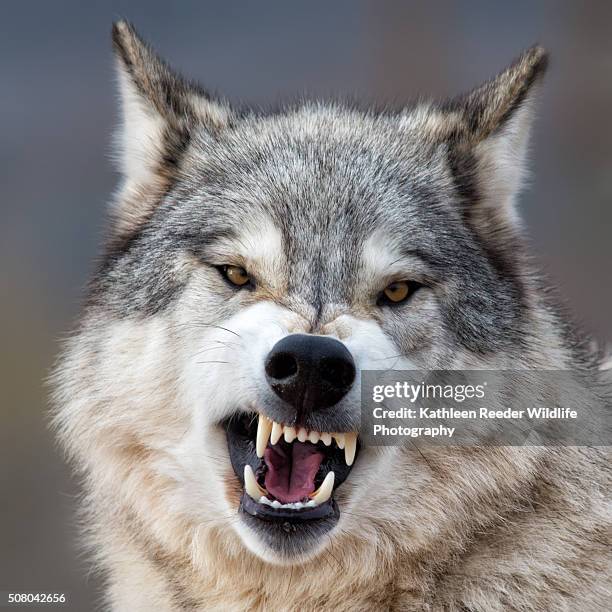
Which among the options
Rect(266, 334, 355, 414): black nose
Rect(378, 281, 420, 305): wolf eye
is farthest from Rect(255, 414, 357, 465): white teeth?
Rect(378, 281, 420, 305): wolf eye

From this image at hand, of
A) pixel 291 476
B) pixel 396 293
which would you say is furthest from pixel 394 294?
pixel 291 476

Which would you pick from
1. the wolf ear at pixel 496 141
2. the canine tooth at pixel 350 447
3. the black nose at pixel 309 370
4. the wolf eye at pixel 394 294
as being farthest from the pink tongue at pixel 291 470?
the wolf ear at pixel 496 141

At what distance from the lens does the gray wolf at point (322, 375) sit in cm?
425

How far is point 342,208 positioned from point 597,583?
1962mm

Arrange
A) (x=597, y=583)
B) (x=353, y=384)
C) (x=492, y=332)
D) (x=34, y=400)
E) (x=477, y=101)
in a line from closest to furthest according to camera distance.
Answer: (x=353, y=384), (x=597, y=583), (x=492, y=332), (x=477, y=101), (x=34, y=400)

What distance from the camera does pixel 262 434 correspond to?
424 cm

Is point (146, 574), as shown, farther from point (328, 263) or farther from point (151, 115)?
point (151, 115)

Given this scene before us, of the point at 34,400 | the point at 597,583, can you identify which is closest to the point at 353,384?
the point at 597,583

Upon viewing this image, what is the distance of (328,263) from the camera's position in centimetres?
448

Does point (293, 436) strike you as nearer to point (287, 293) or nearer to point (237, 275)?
point (287, 293)

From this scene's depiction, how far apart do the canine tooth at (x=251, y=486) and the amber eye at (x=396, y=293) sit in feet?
3.20

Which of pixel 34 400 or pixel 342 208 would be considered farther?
pixel 34 400

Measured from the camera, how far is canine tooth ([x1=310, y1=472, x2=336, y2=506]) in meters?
4.15

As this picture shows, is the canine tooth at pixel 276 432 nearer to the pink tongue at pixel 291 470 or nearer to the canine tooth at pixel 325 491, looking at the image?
the pink tongue at pixel 291 470
